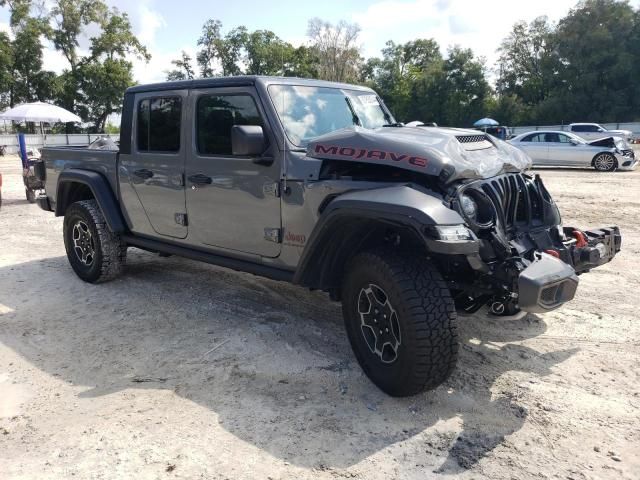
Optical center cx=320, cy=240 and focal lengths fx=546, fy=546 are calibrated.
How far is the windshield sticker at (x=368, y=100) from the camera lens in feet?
15.4

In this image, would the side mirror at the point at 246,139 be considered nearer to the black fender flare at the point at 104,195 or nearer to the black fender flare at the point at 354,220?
the black fender flare at the point at 354,220

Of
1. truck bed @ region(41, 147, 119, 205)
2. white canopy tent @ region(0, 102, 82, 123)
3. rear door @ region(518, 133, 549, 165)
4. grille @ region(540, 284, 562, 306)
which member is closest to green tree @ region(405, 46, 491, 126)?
rear door @ region(518, 133, 549, 165)

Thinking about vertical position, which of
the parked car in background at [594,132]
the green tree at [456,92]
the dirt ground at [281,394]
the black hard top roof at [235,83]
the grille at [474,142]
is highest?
the green tree at [456,92]

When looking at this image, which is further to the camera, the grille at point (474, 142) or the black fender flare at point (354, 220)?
the grille at point (474, 142)

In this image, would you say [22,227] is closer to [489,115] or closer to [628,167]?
[628,167]

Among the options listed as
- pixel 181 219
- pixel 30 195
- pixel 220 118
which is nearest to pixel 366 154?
pixel 220 118

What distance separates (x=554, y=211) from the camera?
3828 mm

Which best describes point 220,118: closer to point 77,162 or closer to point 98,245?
point 98,245

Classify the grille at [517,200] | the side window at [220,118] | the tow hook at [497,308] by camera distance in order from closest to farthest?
the grille at [517,200] < the tow hook at [497,308] < the side window at [220,118]

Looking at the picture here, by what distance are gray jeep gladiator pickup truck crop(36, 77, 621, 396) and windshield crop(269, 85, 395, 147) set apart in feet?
0.04

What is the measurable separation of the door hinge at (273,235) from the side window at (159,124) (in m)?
1.26

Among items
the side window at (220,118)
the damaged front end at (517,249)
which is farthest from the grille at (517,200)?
the side window at (220,118)

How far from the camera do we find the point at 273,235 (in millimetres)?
3961

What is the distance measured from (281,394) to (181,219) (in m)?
1.97
